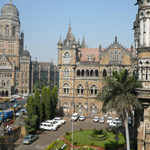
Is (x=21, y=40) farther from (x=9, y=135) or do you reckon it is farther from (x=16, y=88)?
(x=9, y=135)

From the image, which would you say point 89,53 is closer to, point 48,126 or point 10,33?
point 48,126

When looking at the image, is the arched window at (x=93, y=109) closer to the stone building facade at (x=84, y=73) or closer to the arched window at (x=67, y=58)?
the stone building facade at (x=84, y=73)

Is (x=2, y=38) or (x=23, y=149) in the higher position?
(x=2, y=38)

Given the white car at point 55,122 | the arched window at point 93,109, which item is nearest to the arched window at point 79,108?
the arched window at point 93,109

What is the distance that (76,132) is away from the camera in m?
33.5

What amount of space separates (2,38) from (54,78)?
121 feet

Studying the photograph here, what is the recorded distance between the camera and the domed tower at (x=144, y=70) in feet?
56.3

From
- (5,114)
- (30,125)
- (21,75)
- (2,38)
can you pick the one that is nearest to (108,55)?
(30,125)

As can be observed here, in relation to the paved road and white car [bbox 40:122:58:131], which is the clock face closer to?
the paved road

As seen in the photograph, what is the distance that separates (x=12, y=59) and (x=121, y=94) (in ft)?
263

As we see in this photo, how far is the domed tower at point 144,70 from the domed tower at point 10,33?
261ft

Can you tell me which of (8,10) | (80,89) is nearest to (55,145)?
(80,89)

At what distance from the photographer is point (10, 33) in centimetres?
9262

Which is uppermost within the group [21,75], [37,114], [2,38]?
[2,38]
